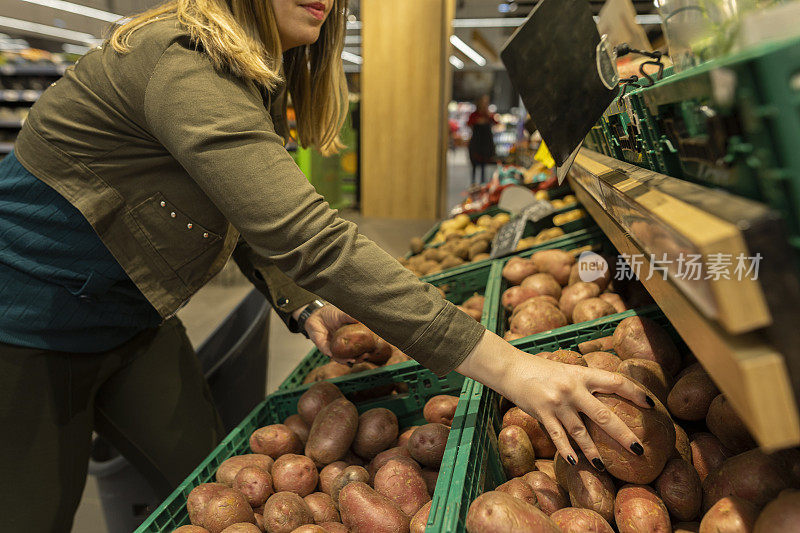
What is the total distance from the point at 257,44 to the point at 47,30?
72.0ft

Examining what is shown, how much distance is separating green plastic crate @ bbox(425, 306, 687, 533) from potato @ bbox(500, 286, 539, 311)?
406 millimetres

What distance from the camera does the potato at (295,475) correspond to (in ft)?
4.52

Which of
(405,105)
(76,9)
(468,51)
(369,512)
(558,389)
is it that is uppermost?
(76,9)

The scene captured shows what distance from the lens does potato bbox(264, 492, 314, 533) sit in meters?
1.22

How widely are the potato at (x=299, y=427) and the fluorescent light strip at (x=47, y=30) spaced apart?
1858 centimetres

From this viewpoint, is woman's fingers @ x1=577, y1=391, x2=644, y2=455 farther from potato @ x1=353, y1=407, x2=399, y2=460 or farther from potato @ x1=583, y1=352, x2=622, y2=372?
potato @ x1=353, y1=407, x2=399, y2=460

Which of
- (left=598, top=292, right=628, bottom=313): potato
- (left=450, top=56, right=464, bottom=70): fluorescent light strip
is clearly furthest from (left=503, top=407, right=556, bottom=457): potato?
(left=450, top=56, right=464, bottom=70): fluorescent light strip

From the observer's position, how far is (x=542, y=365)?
98cm

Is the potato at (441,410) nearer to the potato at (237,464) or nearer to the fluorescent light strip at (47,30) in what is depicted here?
the potato at (237,464)

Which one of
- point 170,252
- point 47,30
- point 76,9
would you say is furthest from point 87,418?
point 47,30

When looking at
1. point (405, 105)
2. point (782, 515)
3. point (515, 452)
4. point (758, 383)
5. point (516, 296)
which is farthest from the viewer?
point (405, 105)

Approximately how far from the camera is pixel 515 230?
2514 mm

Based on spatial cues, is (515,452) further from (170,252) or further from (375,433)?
(170,252)

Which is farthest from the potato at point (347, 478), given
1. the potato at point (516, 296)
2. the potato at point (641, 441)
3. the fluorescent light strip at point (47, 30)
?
the fluorescent light strip at point (47, 30)
